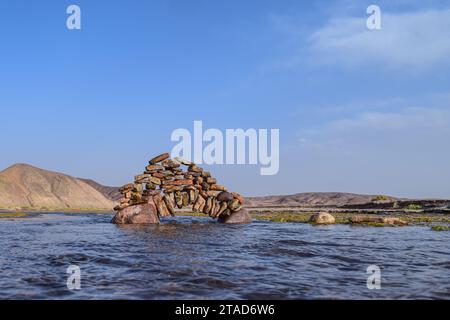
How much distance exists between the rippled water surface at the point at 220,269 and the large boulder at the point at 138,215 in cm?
1304

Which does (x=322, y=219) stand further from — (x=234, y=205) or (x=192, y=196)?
(x=192, y=196)

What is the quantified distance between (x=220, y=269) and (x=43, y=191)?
4846 inches

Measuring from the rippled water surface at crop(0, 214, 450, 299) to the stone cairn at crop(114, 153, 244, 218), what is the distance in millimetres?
15836

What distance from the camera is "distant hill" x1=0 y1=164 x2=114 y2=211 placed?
355 feet

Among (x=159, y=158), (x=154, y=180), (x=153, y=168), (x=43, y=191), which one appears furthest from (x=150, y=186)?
(x=43, y=191)

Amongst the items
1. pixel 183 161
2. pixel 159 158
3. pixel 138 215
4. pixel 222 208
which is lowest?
pixel 138 215

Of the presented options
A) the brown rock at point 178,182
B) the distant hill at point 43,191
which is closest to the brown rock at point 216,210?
the brown rock at point 178,182

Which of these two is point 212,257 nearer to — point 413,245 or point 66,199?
point 413,245

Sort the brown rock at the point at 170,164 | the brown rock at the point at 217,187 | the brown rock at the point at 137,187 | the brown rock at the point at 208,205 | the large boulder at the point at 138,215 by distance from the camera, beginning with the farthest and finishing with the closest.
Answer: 1. the brown rock at the point at 217,187
2. the brown rock at the point at 208,205
3. the brown rock at the point at 170,164
4. the brown rock at the point at 137,187
5. the large boulder at the point at 138,215

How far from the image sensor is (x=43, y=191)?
Answer: 120125mm

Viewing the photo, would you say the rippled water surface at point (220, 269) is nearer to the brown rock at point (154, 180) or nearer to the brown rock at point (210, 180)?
the brown rock at point (154, 180)

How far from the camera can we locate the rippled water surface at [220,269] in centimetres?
877
